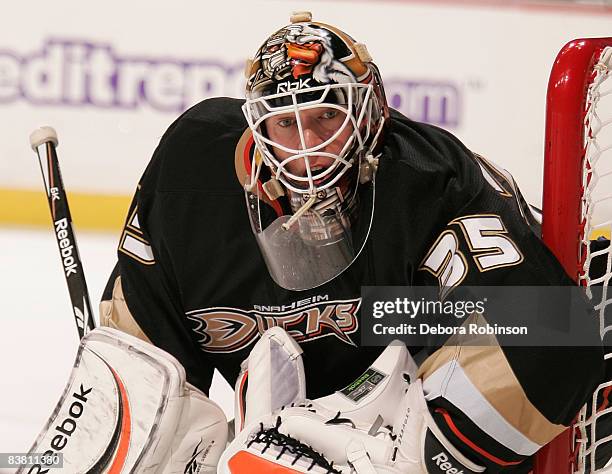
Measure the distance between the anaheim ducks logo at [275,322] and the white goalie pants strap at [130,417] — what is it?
0.18m

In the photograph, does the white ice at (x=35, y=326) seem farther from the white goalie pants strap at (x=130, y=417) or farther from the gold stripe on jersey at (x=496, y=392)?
the gold stripe on jersey at (x=496, y=392)

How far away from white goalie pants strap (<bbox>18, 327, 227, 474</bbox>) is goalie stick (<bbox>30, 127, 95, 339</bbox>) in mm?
304

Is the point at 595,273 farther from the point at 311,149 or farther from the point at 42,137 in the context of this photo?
the point at 42,137

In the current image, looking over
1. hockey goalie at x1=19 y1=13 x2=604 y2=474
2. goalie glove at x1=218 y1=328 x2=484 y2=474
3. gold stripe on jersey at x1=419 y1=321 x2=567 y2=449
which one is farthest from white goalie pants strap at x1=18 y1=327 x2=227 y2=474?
gold stripe on jersey at x1=419 y1=321 x2=567 y2=449

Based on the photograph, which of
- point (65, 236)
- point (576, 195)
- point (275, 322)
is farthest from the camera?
point (65, 236)

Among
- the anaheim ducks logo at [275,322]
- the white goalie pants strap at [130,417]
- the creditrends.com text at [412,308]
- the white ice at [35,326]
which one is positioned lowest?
the white ice at [35,326]

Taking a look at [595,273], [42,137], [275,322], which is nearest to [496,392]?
[595,273]

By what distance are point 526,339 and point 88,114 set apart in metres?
2.29

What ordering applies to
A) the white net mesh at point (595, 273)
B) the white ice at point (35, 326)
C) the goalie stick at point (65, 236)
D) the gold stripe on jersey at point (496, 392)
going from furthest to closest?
the white ice at point (35, 326)
the goalie stick at point (65, 236)
the white net mesh at point (595, 273)
the gold stripe on jersey at point (496, 392)

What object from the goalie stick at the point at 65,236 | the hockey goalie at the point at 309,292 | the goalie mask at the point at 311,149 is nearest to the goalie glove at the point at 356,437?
the hockey goalie at the point at 309,292

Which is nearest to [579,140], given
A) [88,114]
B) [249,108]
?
[249,108]

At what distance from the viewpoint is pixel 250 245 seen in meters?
1.85

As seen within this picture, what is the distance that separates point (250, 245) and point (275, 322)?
Result: 0.52ft

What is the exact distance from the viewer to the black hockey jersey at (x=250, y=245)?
1757 mm
